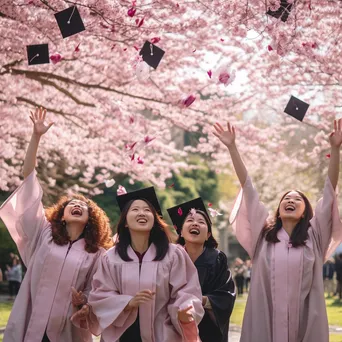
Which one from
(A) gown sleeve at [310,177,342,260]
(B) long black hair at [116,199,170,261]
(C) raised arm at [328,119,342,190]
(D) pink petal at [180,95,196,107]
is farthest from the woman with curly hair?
(D) pink petal at [180,95,196,107]

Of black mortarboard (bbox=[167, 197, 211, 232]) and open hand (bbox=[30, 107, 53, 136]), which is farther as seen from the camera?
black mortarboard (bbox=[167, 197, 211, 232])

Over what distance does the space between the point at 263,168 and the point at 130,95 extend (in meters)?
14.9

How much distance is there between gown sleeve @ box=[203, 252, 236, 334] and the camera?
22.6 ft

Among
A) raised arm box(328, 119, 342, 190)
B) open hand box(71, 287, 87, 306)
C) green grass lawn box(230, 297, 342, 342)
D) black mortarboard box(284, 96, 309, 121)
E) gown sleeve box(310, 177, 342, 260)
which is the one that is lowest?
green grass lawn box(230, 297, 342, 342)

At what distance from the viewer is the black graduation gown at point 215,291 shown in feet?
22.6

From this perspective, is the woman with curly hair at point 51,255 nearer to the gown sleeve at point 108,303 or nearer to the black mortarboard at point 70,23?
the gown sleeve at point 108,303

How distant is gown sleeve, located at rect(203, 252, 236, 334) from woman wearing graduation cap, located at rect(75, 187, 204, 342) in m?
0.48

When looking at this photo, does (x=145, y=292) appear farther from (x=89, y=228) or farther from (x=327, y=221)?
(x=327, y=221)

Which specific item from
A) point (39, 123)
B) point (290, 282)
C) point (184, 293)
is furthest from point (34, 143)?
point (290, 282)

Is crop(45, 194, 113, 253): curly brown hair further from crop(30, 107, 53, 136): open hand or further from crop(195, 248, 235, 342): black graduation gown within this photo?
crop(195, 248, 235, 342): black graduation gown

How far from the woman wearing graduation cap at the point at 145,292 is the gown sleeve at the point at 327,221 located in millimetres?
1191

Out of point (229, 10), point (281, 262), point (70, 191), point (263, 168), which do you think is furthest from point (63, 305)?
point (263, 168)

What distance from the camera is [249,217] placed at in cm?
722

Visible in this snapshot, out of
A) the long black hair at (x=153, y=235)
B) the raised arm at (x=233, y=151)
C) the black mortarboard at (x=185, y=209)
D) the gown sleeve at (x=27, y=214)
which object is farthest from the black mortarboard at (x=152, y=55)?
the long black hair at (x=153, y=235)
